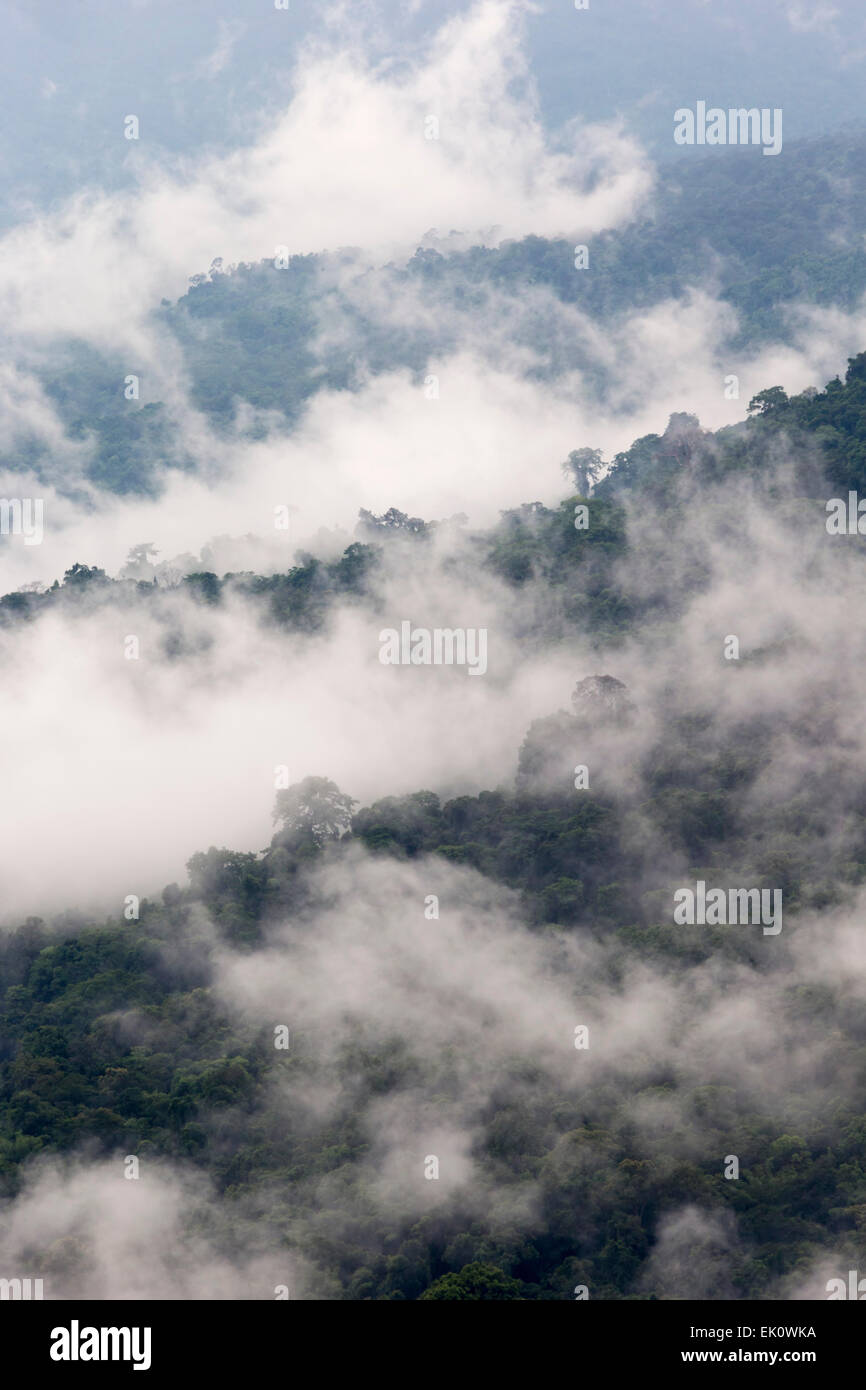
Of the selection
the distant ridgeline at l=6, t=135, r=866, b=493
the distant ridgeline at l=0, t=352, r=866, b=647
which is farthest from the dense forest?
the distant ridgeline at l=6, t=135, r=866, b=493

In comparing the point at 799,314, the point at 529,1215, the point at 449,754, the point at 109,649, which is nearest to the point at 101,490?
the point at 799,314

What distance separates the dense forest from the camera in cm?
3903

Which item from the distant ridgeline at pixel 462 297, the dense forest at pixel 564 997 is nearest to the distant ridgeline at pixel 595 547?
the dense forest at pixel 564 997

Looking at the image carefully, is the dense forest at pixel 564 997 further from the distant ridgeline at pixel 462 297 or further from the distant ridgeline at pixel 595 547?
the distant ridgeline at pixel 462 297

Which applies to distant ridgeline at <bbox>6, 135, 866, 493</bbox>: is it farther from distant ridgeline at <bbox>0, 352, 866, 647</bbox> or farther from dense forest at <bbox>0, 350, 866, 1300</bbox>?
dense forest at <bbox>0, 350, 866, 1300</bbox>

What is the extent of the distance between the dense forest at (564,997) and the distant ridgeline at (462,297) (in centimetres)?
8686

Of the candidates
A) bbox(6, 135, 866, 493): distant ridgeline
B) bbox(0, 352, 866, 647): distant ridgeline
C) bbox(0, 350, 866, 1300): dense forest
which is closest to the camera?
bbox(0, 350, 866, 1300): dense forest

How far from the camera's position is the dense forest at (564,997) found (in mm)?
39031

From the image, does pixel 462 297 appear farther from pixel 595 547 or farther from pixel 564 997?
pixel 564 997

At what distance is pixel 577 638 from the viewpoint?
228 ft

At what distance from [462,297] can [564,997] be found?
126500mm

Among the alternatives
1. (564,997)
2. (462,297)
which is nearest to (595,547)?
(564,997)

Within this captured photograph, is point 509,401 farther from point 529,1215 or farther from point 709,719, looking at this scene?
point 529,1215

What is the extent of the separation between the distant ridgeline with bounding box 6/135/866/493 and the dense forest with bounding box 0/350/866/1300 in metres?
86.9
